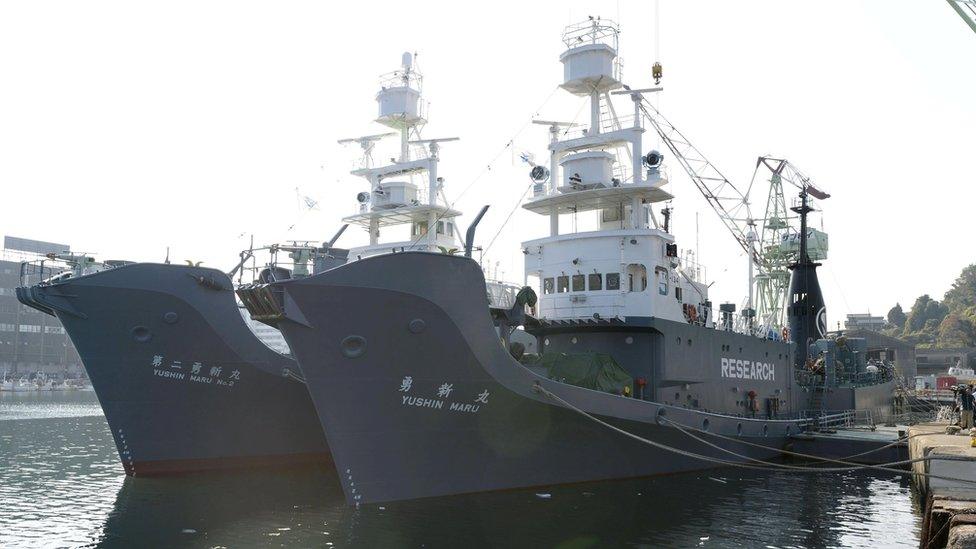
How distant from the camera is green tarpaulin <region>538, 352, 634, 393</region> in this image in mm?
18391

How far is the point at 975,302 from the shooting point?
134 m

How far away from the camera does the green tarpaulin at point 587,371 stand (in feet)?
60.3

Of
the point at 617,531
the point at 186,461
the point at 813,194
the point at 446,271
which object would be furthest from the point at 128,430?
the point at 813,194

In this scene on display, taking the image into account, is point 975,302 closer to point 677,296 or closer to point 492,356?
point 677,296

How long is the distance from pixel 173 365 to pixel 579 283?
11.3 metres

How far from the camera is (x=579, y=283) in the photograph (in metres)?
21.5

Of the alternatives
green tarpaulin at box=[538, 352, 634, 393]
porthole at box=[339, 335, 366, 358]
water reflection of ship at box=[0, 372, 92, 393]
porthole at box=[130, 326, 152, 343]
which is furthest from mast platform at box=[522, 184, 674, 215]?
water reflection of ship at box=[0, 372, 92, 393]

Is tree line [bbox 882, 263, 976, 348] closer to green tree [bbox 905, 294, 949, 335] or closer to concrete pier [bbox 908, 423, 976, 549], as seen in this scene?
green tree [bbox 905, 294, 949, 335]

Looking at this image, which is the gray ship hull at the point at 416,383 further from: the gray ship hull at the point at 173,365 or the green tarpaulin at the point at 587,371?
the gray ship hull at the point at 173,365

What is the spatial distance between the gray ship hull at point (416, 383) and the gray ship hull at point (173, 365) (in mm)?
6217

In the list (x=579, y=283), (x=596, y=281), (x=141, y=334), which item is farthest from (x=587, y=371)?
(x=141, y=334)

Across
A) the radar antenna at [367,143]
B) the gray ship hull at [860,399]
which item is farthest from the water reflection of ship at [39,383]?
the gray ship hull at [860,399]

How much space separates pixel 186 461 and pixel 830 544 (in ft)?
52.6

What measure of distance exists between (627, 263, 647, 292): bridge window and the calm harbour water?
17.3 ft
